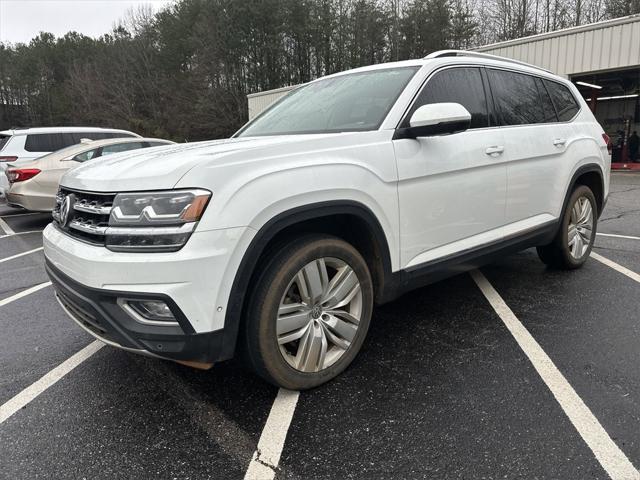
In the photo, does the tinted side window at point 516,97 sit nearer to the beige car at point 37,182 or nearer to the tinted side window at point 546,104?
the tinted side window at point 546,104

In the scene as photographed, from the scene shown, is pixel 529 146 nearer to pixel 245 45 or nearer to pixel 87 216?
pixel 87 216

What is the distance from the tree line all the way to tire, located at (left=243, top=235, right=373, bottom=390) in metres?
29.3

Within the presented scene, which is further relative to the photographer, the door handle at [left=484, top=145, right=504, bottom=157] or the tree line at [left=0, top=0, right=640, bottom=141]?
the tree line at [left=0, top=0, right=640, bottom=141]

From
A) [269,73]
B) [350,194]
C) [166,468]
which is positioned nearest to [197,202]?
[350,194]

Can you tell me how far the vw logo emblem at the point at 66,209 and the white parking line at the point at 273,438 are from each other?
4.85 feet

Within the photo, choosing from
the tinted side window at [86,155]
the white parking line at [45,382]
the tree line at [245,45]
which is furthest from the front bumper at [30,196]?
the tree line at [245,45]

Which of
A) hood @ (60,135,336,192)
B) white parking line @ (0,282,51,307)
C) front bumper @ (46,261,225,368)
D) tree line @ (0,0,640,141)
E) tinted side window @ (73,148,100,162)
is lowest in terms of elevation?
white parking line @ (0,282,51,307)

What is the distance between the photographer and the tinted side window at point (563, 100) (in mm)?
4430

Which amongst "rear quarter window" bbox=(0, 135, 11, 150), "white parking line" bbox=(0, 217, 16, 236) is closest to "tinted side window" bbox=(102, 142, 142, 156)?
"white parking line" bbox=(0, 217, 16, 236)

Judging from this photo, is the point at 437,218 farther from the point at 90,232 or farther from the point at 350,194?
the point at 90,232

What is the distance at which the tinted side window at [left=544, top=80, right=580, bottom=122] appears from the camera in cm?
443

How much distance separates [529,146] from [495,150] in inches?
21.2

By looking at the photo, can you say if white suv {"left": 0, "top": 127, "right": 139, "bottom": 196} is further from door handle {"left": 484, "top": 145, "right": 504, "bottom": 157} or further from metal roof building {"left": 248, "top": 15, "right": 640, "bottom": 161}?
metal roof building {"left": 248, "top": 15, "right": 640, "bottom": 161}

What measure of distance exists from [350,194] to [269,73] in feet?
121
